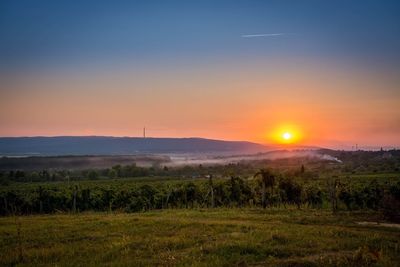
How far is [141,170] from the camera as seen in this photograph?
441 feet

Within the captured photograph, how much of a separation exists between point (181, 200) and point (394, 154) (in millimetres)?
145195

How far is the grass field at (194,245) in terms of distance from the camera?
13.8m

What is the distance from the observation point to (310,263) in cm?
1314

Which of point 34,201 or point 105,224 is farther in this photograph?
point 34,201

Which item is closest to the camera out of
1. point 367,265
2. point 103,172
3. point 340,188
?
point 367,265

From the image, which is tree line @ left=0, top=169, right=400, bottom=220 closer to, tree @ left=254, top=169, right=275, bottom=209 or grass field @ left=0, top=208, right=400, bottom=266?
tree @ left=254, top=169, right=275, bottom=209

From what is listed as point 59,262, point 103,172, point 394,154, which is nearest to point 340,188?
point 59,262

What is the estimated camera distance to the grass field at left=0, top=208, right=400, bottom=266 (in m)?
13.8

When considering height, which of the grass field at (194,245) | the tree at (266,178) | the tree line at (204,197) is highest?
the tree at (266,178)

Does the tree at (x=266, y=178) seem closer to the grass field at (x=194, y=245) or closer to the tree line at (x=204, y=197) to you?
the tree line at (x=204, y=197)

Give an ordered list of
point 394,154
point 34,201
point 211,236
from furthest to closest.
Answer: point 394,154
point 34,201
point 211,236

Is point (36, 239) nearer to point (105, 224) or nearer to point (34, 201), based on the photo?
point (105, 224)

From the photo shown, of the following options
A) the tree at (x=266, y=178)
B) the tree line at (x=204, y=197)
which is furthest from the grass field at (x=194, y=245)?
the tree line at (x=204, y=197)

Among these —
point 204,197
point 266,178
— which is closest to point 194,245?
point 266,178
